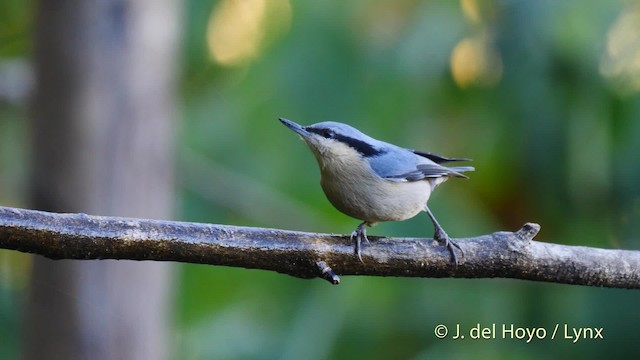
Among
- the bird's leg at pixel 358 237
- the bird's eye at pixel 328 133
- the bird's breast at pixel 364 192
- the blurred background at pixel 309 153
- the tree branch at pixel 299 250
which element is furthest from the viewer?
the blurred background at pixel 309 153

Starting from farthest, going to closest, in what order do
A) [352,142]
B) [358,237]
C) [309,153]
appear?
1. [309,153]
2. [352,142]
3. [358,237]

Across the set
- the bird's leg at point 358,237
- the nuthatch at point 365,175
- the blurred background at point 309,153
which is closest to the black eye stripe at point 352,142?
the nuthatch at point 365,175

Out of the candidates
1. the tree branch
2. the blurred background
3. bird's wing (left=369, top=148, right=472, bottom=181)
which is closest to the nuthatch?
bird's wing (left=369, top=148, right=472, bottom=181)

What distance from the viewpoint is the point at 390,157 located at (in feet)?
8.59

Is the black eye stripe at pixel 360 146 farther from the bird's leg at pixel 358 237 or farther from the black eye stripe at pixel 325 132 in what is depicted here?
the bird's leg at pixel 358 237

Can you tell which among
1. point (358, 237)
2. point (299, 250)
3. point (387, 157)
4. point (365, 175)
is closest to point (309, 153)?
point (387, 157)

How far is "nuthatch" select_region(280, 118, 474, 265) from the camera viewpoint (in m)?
2.42

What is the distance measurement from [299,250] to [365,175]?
22.5 inches

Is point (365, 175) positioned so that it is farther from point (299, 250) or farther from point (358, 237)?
point (299, 250)

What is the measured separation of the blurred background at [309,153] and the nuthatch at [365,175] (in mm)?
1250

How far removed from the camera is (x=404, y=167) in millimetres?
2586

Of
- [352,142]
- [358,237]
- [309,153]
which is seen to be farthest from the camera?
[309,153]

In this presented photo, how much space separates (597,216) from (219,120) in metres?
2.07

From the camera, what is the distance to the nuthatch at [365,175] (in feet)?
7.93
